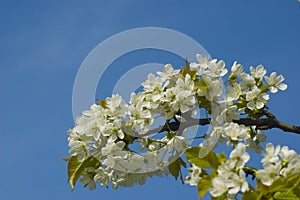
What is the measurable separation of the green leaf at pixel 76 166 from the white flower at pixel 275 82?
90cm

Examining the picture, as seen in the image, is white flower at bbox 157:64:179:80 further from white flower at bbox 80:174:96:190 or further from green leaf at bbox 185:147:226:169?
white flower at bbox 80:174:96:190

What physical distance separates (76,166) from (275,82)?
1036 millimetres

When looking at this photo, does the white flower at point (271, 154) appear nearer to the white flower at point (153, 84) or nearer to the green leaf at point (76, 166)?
the white flower at point (153, 84)

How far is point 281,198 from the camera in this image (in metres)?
1.81

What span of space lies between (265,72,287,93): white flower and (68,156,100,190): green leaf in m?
0.90

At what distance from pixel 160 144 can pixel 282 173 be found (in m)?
0.76

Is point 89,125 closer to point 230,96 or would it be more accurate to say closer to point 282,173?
point 230,96

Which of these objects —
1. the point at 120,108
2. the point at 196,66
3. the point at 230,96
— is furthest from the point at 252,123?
the point at 120,108

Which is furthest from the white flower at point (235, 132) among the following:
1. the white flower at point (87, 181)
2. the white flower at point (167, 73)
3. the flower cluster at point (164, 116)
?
the white flower at point (87, 181)

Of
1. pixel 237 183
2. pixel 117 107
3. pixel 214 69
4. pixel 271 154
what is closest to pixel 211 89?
pixel 214 69

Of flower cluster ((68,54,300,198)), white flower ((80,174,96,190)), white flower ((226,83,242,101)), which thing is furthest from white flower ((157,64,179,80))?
white flower ((80,174,96,190))

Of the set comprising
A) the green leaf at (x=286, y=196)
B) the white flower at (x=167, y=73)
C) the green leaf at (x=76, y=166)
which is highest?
the white flower at (x=167, y=73)

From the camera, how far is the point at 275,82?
2.61 metres

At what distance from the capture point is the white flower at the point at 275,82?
2.60 m
